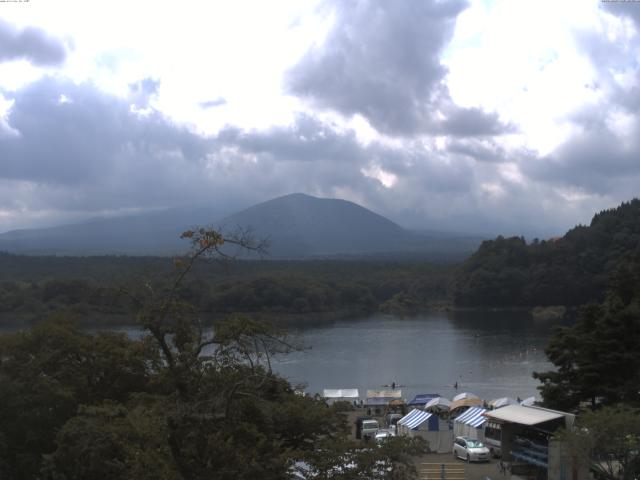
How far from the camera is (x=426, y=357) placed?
29.8 meters

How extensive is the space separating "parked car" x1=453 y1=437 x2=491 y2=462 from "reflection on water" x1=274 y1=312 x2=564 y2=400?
32.4 ft

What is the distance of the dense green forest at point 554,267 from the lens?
48562 mm

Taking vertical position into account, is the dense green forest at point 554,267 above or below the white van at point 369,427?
above

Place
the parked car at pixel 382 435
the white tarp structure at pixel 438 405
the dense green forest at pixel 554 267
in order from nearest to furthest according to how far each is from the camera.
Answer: the parked car at pixel 382 435
the white tarp structure at pixel 438 405
the dense green forest at pixel 554 267

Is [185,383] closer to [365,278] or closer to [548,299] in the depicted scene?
[548,299]

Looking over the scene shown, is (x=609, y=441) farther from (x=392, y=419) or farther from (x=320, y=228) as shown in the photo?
(x=320, y=228)

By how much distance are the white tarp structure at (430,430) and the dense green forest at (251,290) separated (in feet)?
61.0

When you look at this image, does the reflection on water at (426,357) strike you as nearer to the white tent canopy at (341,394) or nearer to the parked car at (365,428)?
the white tent canopy at (341,394)

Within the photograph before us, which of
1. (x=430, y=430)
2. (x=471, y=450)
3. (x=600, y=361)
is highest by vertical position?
(x=600, y=361)

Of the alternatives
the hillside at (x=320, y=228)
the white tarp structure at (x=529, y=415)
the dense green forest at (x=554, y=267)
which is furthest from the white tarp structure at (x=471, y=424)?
the hillside at (x=320, y=228)

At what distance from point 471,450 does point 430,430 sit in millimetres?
1965

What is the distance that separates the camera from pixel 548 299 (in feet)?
161

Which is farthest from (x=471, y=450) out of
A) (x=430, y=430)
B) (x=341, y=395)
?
(x=341, y=395)

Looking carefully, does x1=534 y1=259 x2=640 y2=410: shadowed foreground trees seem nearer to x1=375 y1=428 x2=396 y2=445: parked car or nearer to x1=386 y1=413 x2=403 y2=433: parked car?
x1=375 y1=428 x2=396 y2=445: parked car
